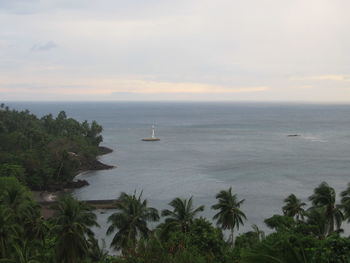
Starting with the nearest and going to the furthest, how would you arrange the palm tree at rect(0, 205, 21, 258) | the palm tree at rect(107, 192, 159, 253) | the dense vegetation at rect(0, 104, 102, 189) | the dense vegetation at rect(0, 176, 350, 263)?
the dense vegetation at rect(0, 176, 350, 263) < the palm tree at rect(0, 205, 21, 258) < the palm tree at rect(107, 192, 159, 253) < the dense vegetation at rect(0, 104, 102, 189)

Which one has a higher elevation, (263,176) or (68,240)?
Answer: (68,240)

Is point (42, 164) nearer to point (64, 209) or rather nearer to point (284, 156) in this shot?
point (64, 209)

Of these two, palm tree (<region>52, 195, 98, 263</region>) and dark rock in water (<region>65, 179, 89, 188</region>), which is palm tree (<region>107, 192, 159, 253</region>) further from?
dark rock in water (<region>65, 179, 89, 188</region>)

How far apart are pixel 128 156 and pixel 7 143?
138ft

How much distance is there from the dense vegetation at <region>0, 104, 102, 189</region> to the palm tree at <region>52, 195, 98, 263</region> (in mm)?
51129

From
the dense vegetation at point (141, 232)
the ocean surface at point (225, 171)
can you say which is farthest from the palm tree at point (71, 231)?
the ocean surface at point (225, 171)

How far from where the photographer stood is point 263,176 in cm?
10112

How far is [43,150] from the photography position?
346 feet

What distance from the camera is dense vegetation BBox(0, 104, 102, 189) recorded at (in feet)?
299

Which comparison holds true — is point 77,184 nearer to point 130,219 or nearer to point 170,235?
point 130,219

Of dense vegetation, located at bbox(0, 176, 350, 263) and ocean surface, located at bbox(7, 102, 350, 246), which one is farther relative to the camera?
ocean surface, located at bbox(7, 102, 350, 246)

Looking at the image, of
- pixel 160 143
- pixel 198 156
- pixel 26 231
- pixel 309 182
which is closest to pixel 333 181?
pixel 309 182

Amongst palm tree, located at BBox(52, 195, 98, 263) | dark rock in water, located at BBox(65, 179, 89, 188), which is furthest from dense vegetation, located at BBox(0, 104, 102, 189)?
palm tree, located at BBox(52, 195, 98, 263)

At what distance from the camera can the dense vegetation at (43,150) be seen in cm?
9100
